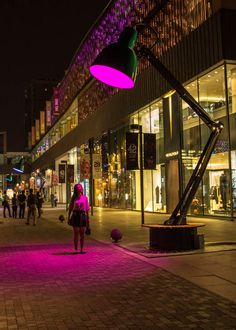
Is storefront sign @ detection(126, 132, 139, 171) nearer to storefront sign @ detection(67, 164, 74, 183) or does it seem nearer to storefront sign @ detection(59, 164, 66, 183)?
storefront sign @ detection(67, 164, 74, 183)

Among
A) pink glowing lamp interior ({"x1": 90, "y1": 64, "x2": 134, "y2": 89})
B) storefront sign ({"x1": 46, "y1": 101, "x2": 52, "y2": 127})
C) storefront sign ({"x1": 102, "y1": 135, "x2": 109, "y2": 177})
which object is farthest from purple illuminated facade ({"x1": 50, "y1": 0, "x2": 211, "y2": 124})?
storefront sign ({"x1": 46, "y1": 101, "x2": 52, "y2": 127})

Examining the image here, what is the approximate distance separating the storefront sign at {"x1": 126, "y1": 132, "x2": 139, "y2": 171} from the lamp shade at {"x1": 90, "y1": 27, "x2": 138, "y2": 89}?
43.1ft

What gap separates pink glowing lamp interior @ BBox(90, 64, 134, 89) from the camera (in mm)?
8227

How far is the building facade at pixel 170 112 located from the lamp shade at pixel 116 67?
9.86 m

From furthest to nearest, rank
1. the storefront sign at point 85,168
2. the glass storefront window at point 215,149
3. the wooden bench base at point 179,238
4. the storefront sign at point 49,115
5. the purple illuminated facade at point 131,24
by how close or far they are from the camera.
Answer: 1. the storefront sign at point 49,115
2. the storefront sign at point 85,168
3. the purple illuminated facade at point 131,24
4. the glass storefront window at point 215,149
5. the wooden bench base at point 179,238

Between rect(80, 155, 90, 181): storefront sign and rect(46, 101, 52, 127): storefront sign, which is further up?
rect(46, 101, 52, 127): storefront sign

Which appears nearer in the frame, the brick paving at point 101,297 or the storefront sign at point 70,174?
the brick paving at point 101,297

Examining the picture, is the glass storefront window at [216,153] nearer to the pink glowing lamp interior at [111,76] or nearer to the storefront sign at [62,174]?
the pink glowing lamp interior at [111,76]

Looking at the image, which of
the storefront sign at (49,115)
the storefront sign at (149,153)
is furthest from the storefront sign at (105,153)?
the storefront sign at (49,115)

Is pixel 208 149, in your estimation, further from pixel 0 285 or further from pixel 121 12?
pixel 121 12

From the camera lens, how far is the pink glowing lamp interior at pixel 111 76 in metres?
8.23

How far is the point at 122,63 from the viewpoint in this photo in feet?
26.9

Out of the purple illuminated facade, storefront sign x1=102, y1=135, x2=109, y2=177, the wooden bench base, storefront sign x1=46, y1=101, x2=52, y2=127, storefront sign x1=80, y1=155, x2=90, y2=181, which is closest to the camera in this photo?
the wooden bench base

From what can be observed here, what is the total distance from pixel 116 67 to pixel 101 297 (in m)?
3.94
